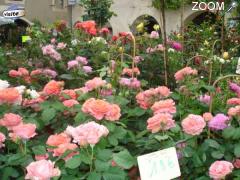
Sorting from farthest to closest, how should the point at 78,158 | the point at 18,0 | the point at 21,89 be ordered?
the point at 18,0 → the point at 21,89 → the point at 78,158

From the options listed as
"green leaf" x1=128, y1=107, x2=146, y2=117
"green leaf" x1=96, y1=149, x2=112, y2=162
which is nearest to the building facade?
"green leaf" x1=128, y1=107, x2=146, y2=117

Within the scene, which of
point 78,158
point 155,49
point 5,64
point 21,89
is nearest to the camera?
point 78,158

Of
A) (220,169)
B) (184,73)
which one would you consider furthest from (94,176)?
(184,73)

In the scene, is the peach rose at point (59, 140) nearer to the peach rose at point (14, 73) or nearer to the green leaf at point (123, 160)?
the green leaf at point (123, 160)

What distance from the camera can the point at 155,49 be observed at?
377cm

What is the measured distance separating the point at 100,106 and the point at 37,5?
63.1 ft

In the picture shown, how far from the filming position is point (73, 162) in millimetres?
1376

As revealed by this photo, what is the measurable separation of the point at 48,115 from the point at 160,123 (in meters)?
0.52

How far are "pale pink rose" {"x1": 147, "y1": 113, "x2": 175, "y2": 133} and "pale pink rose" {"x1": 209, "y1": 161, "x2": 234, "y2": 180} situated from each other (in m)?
0.20

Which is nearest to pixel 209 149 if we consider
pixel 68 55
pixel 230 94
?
pixel 230 94

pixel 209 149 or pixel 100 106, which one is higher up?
pixel 100 106

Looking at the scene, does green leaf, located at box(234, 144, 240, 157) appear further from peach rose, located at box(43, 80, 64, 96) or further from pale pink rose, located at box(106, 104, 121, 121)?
peach rose, located at box(43, 80, 64, 96)

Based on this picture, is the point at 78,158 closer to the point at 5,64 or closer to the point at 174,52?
the point at 5,64

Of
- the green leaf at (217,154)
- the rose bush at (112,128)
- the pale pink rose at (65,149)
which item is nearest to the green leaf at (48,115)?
the rose bush at (112,128)
